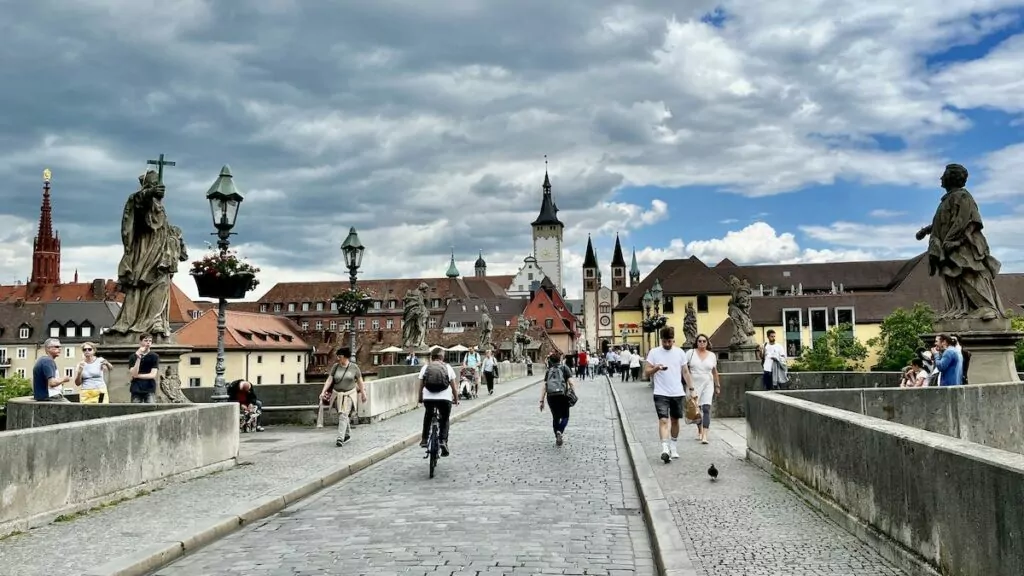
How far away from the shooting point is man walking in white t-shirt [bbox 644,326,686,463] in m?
12.6

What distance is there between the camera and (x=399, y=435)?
16.9 meters

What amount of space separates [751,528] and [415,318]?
80.9 feet

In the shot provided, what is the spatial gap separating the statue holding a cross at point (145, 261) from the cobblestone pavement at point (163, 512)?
8.54ft

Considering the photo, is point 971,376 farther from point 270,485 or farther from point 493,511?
point 270,485

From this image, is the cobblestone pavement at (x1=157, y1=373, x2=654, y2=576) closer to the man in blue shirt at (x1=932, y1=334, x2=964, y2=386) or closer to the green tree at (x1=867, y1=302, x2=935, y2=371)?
the man in blue shirt at (x1=932, y1=334, x2=964, y2=386)

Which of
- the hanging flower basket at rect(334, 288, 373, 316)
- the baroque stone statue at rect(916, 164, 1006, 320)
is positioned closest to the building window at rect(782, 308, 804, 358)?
the hanging flower basket at rect(334, 288, 373, 316)

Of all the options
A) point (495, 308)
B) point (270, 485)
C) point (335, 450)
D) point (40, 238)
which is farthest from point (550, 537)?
point (40, 238)

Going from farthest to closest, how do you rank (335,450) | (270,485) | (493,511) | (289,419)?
1. (289,419)
2. (335,450)
3. (270,485)
4. (493,511)

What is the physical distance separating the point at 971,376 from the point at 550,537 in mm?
10435

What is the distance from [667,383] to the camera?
500 inches

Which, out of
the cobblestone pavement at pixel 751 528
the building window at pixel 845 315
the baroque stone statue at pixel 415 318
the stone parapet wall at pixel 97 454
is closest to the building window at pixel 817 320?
the building window at pixel 845 315

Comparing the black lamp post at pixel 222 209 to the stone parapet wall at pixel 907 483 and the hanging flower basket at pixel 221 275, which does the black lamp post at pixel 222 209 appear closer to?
the hanging flower basket at pixel 221 275

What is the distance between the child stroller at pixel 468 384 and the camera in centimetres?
3008

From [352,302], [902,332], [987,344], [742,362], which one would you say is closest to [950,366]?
[987,344]
